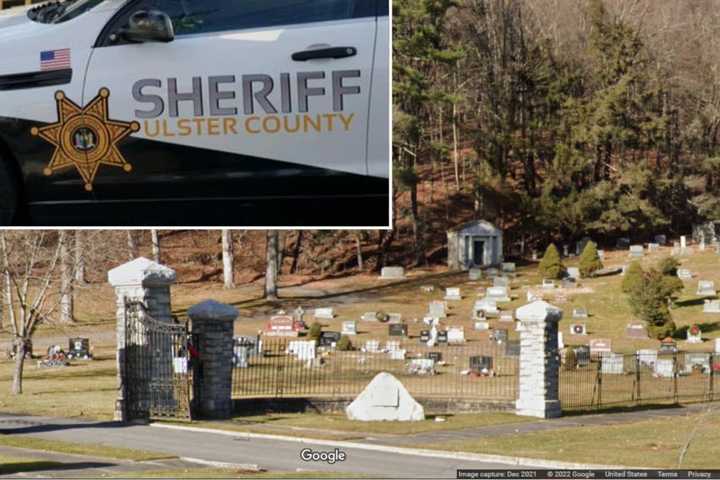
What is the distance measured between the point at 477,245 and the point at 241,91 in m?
43.1

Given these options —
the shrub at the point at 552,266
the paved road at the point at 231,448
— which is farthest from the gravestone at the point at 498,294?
the paved road at the point at 231,448

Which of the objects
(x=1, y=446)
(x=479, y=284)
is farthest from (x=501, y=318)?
(x=1, y=446)

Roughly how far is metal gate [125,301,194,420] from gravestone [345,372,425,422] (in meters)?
2.93

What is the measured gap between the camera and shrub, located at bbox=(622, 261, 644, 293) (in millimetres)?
40778

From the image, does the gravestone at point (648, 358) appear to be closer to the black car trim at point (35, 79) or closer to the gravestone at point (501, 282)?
the gravestone at point (501, 282)

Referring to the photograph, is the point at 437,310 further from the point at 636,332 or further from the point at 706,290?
the point at 706,290

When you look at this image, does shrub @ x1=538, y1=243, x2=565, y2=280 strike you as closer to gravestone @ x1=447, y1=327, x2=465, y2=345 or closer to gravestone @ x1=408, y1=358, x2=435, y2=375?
gravestone @ x1=447, y1=327, x2=465, y2=345

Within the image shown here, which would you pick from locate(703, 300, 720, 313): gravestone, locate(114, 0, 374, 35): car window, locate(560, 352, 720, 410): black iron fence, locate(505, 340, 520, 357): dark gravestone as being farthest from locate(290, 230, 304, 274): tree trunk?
locate(114, 0, 374, 35): car window

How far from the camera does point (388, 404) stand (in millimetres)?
21922

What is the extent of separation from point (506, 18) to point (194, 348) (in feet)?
130

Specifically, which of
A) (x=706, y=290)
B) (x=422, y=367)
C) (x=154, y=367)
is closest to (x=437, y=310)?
(x=706, y=290)

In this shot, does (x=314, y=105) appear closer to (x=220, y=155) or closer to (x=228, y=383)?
(x=220, y=155)

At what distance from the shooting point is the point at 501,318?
41812 mm

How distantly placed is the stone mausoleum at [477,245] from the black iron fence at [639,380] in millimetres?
19139
